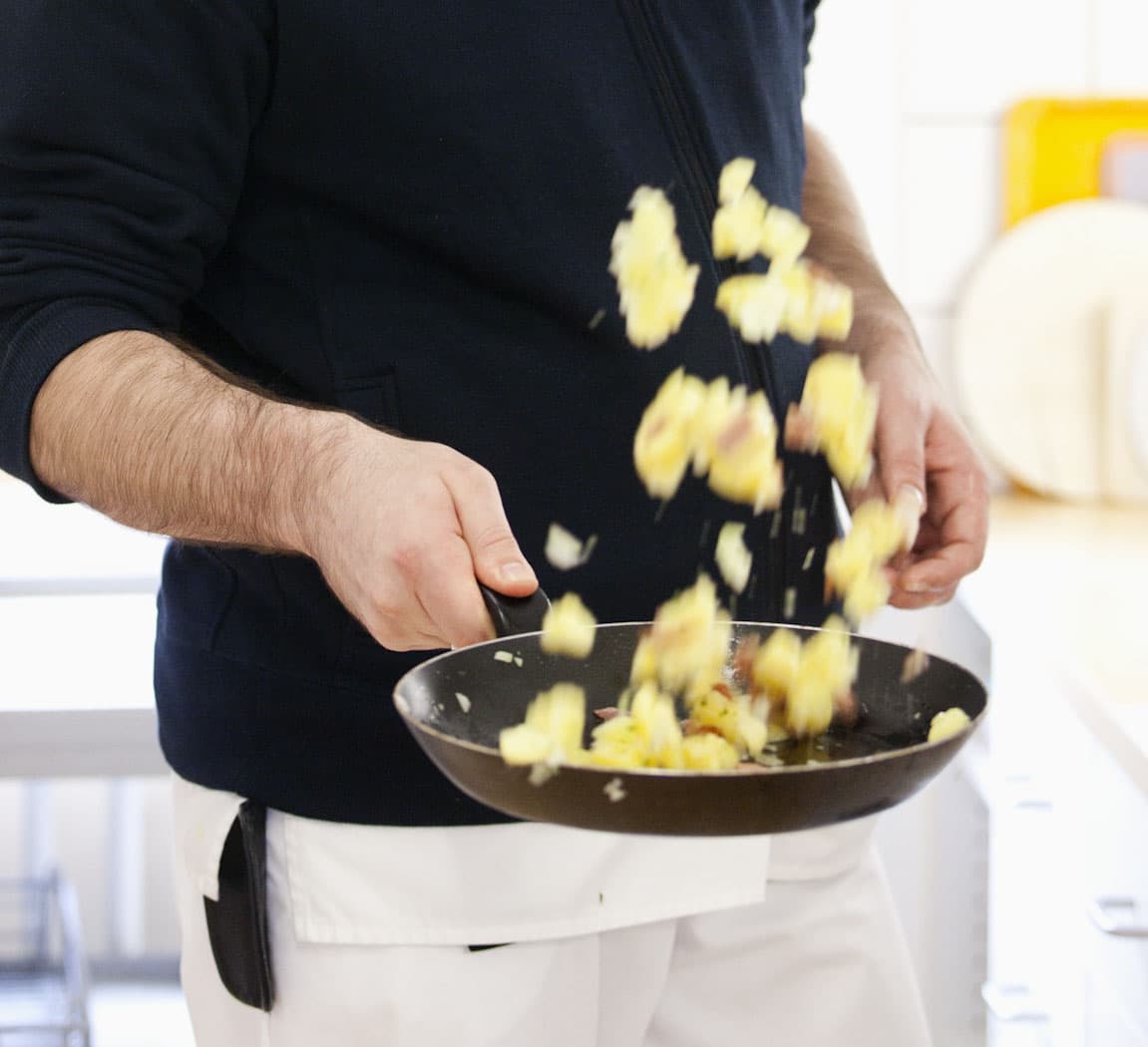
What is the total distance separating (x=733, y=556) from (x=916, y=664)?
0.51 feet

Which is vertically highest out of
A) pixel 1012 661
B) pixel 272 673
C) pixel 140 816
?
pixel 272 673

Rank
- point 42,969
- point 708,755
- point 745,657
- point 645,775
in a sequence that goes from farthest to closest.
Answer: point 42,969 → point 745,657 → point 708,755 → point 645,775

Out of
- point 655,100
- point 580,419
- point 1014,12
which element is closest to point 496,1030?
point 580,419

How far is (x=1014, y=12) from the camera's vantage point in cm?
183

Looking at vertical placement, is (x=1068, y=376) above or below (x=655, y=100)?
below

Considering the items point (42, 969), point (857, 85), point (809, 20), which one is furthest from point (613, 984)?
point (857, 85)

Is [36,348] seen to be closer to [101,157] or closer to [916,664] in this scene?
[101,157]

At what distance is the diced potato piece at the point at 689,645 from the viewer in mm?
634

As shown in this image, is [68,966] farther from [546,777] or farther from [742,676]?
[546,777]

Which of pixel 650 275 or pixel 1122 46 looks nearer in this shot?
pixel 650 275

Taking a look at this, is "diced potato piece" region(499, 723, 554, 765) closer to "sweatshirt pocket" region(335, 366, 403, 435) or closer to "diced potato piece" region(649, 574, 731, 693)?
"diced potato piece" region(649, 574, 731, 693)

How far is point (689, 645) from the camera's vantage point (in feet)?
2.08

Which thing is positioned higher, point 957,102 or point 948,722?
point 957,102

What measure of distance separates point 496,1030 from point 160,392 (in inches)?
16.1
